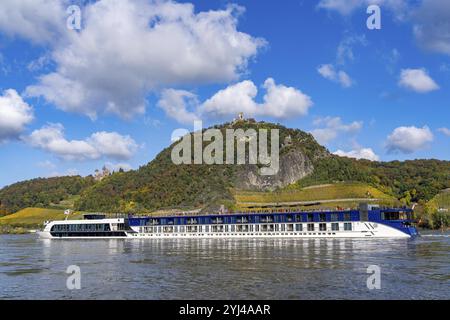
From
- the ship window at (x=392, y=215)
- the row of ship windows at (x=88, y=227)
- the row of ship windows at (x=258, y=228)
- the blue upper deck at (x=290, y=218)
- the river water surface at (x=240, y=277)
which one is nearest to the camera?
the river water surface at (x=240, y=277)

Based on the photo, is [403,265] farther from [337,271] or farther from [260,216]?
[260,216]

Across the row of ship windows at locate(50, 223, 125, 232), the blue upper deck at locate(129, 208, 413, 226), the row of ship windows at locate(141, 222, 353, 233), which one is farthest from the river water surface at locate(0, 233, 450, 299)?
the row of ship windows at locate(50, 223, 125, 232)

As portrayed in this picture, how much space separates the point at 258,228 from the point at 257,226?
0.44m

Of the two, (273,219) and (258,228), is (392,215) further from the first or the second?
(258,228)

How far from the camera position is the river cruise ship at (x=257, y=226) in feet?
269

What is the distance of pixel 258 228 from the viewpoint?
309 ft

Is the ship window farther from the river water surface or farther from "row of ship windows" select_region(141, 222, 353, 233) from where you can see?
the river water surface

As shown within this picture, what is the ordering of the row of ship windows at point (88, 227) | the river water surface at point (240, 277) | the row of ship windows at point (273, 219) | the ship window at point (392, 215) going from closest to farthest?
the river water surface at point (240, 277) → the ship window at point (392, 215) → the row of ship windows at point (273, 219) → the row of ship windows at point (88, 227)

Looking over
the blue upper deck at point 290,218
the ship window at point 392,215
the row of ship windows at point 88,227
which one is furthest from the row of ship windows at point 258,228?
→ the ship window at point 392,215

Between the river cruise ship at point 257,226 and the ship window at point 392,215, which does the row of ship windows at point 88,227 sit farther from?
the ship window at point 392,215

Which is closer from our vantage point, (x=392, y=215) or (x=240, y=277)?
(x=240, y=277)

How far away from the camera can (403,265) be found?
A: 42.8 meters

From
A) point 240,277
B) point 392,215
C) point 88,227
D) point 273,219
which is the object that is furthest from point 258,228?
point 240,277
